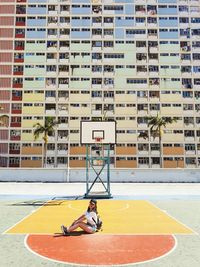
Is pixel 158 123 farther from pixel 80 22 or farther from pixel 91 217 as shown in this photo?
pixel 91 217

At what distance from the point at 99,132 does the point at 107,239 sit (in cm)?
1364

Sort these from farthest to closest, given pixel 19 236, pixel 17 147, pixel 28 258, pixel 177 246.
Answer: pixel 17 147 → pixel 19 236 → pixel 177 246 → pixel 28 258

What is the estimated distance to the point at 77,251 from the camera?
27.7 feet

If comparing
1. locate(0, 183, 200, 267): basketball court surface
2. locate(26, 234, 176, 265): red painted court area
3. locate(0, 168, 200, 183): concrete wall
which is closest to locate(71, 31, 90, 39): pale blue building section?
locate(0, 168, 200, 183): concrete wall

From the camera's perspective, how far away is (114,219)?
13.6 meters

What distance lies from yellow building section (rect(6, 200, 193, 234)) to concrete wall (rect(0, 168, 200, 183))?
18.9 m

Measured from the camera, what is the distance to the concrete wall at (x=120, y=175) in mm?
37594

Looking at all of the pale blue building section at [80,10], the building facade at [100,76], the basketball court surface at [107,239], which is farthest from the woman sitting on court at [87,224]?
the pale blue building section at [80,10]

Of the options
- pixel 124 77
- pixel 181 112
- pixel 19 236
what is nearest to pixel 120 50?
pixel 124 77

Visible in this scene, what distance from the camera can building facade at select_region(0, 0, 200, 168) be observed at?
6150 centimetres

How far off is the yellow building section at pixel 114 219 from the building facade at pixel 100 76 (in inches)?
1701

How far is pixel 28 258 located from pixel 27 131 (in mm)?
55778

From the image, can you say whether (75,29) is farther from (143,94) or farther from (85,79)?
(143,94)

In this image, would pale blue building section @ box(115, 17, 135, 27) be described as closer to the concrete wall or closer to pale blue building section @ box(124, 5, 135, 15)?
pale blue building section @ box(124, 5, 135, 15)
